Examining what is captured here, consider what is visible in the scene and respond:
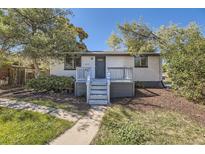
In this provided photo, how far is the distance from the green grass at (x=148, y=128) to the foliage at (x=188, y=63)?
312 centimetres

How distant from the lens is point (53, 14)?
550 inches

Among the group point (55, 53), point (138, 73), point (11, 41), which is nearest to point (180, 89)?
point (138, 73)

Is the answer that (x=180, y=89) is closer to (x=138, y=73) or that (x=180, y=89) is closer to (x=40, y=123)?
(x=138, y=73)

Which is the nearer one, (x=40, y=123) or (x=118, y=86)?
(x=40, y=123)

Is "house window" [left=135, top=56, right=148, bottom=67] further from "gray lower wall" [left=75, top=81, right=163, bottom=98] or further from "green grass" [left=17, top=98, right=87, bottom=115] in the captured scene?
"green grass" [left=17, top=98, right=87, bottom=115]

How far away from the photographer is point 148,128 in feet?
24.1

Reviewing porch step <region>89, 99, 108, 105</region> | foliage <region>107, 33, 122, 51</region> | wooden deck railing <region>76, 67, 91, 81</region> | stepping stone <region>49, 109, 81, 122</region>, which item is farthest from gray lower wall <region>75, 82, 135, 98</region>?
foliage <region>107, 33, 122, 51</region>

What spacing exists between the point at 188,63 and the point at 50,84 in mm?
7997

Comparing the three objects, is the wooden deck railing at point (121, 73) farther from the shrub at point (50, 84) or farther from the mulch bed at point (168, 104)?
the shrub at point (50, 84)

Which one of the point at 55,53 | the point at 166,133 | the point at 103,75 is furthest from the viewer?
the point at 103,75

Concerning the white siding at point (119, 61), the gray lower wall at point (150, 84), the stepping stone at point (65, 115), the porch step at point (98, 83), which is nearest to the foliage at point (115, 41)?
the white siding at point (119, 61)

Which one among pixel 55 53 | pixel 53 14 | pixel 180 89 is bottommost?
pixel 180 89

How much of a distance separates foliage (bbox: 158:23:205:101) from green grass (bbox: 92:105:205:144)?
3116 millimetres

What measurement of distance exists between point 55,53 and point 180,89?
25.9 feet
